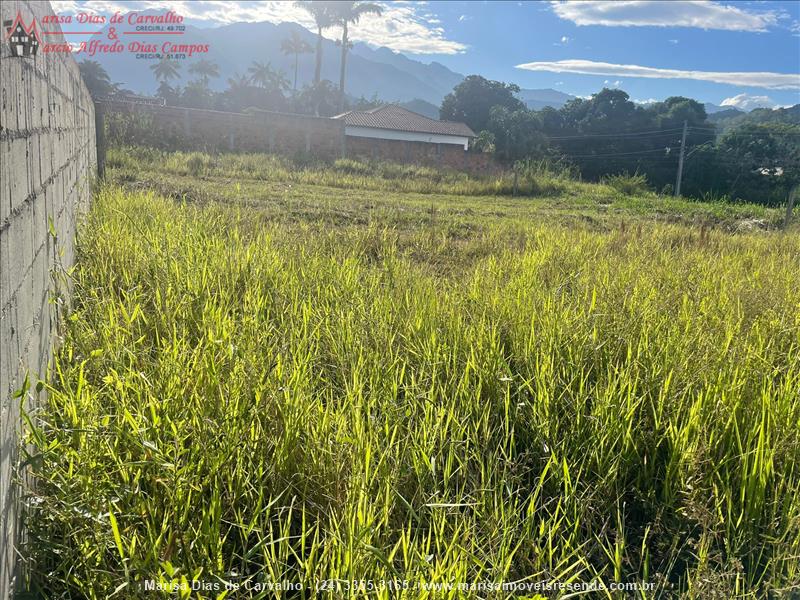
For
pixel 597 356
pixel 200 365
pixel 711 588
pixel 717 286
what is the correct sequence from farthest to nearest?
pixel 717 286
pixel 597 356
pixel 200 365
pixel 711 588

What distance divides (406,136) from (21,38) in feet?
111

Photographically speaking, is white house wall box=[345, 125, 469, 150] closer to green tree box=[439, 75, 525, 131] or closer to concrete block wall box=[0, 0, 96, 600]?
green tree box=[439, 75, 525, 131]

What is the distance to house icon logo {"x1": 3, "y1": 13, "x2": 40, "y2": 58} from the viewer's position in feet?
5.37

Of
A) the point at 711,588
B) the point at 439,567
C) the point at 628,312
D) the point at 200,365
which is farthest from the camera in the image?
the point at 628,312

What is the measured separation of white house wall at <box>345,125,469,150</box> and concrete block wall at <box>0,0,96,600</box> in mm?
30085

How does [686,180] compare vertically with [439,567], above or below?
above

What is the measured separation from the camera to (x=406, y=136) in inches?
1355

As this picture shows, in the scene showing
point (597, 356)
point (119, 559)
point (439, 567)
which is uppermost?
point (597, 356)

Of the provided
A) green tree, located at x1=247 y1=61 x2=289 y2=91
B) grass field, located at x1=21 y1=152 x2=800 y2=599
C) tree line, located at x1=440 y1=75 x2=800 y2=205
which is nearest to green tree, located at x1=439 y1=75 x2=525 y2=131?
tree line, located at x1=440 y1=75 x2=800 y2=205

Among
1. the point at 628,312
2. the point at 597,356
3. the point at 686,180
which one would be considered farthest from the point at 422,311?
the point at 686,180

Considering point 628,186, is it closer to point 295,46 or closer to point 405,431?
point 405,431

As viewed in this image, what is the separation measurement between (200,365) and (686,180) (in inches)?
1520

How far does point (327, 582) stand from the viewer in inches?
61.1

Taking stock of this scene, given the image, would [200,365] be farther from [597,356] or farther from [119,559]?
[597,356]
